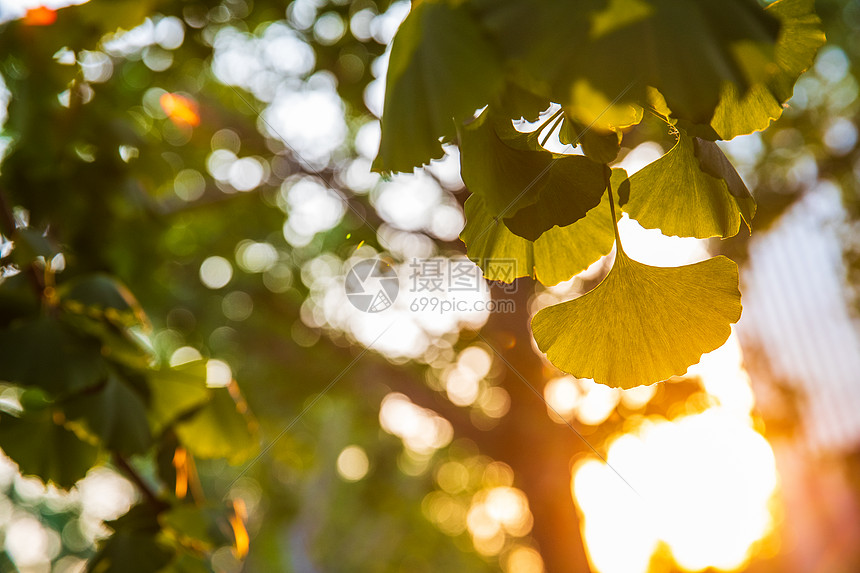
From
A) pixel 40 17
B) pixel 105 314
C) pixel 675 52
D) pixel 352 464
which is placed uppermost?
pixel 675 52

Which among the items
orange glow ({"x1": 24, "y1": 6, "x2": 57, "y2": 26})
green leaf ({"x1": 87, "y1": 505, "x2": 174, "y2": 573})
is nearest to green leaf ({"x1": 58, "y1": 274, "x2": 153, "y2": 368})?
green leaf ({"x1": 87, "y1": 505, "x2": 174, "y2": 573})

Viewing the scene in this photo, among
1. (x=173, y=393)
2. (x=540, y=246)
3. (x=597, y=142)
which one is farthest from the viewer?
(x=173, y=393)

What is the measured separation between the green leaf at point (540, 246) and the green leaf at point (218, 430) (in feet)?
3.42

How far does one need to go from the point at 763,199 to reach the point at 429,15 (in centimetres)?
492

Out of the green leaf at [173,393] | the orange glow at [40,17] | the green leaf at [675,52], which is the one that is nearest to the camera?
the green leaf at [675,52]

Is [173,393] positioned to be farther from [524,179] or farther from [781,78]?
[781,78]

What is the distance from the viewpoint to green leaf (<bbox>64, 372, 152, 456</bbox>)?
1055 millimetres

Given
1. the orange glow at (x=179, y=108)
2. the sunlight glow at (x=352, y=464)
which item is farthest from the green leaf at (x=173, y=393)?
the sunlight glow at (x=352, y=464)

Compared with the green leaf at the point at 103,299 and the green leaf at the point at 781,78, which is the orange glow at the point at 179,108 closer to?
the green leaf at the point at 103,299

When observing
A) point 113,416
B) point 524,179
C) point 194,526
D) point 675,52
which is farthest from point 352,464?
point 675,52

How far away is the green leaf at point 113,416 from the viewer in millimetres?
1055

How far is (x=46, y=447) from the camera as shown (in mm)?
1125

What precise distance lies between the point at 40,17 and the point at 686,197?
1.71 metres

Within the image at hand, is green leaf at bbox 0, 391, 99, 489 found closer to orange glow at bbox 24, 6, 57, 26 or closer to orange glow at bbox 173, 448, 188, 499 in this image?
orange glow at bbox 173, 448, 188, 499
